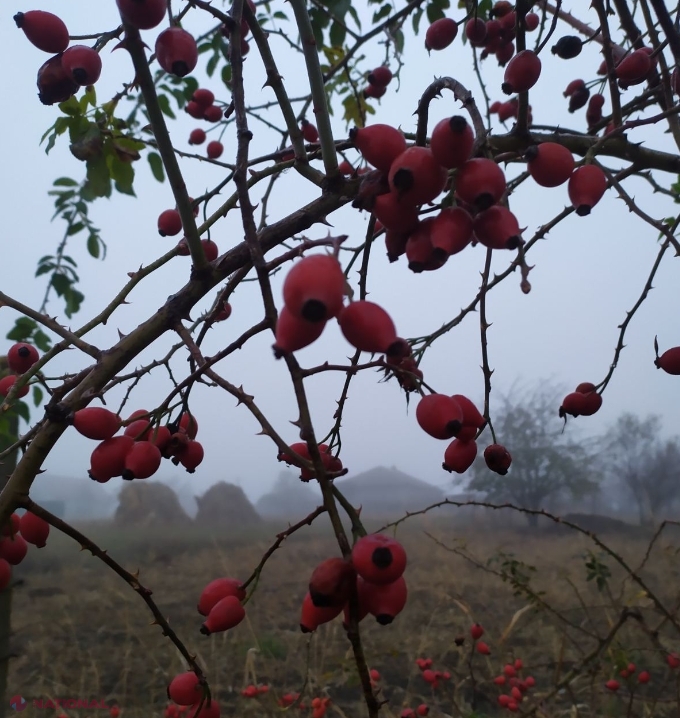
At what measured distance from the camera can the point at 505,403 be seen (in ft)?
9.46

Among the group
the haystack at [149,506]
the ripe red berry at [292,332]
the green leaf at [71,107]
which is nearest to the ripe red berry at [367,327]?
the ripe red berry at [292,332]

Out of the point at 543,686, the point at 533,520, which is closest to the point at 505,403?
the point at 533,520

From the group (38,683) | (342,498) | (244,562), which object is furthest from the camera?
(244,562)

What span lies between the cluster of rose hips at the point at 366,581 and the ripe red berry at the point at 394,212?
251mm

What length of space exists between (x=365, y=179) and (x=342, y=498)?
268 mm

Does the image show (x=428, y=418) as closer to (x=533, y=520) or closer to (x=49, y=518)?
(x=49, y=518)

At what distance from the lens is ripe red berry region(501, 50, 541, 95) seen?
0.72 m

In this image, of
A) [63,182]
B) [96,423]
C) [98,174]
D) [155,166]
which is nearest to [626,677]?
[96,423]

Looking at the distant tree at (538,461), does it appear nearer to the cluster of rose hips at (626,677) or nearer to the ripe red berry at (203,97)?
the cluster of rose hips at (626,677)

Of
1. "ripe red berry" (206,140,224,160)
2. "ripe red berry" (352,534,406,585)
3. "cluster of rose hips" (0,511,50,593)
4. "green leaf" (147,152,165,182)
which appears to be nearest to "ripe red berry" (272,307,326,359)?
"ripe red berry" (352,534,406,585)

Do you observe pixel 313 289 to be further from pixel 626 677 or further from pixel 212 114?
pixel 626 677

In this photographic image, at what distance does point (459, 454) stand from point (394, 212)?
1.01ft

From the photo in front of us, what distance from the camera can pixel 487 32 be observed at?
1232 mm

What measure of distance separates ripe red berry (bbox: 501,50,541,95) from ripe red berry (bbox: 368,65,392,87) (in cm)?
97
